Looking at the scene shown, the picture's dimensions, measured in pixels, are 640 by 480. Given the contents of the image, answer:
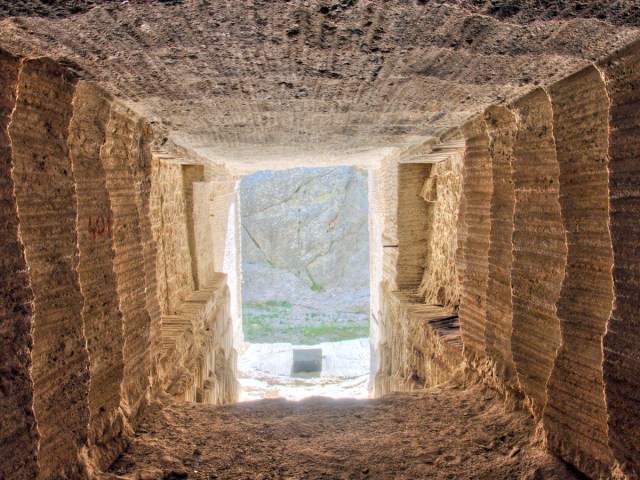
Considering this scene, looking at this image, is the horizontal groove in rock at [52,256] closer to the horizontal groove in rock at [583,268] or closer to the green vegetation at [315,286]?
the horizontal groove in rock at [583,268]

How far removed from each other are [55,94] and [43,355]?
95 cm

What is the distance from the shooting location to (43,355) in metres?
1.71

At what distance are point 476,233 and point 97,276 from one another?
2.22 m

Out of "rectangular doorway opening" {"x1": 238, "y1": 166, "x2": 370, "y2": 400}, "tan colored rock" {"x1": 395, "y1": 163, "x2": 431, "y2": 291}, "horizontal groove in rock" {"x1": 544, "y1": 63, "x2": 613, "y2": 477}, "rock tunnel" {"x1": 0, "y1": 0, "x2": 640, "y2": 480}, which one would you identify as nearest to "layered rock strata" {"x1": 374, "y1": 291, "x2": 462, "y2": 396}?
"rock tunnel" {"x1": 0, "y1": 0, "x2": 640, "y2": 480}

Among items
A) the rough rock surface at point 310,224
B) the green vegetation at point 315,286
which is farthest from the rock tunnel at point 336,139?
the rough rock surface at point 310,224

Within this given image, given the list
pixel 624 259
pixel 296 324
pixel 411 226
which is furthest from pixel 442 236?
pixel 296 324

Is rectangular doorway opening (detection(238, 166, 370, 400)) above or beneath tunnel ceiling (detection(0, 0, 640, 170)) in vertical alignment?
beneath

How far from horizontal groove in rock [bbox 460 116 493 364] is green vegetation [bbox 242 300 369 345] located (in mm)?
13799

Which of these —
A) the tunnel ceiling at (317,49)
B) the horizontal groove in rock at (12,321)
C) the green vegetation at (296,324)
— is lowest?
the green vegetation at (296,324)

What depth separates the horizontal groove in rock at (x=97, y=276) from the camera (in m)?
2.00

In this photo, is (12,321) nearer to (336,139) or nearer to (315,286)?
(336,139)

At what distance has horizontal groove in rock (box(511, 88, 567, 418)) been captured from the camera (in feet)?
7.02

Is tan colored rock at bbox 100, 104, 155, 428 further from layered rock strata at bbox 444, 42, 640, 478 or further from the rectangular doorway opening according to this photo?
the rectangular doorway opening

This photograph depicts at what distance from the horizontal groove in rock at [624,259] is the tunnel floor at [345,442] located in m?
0.47
